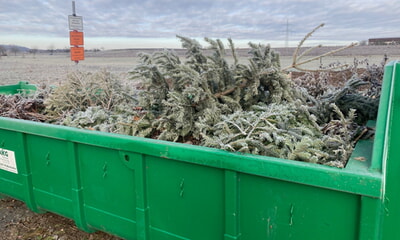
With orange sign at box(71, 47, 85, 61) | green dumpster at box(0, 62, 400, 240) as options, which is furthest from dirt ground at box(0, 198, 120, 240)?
orange sign at box(71, 47, 85, 61)

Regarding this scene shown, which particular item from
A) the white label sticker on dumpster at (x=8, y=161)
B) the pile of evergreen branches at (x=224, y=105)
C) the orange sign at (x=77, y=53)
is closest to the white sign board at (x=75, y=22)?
the orange sign at (x=77, y=53)

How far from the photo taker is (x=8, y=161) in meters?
2.90

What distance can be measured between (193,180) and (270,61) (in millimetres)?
1097

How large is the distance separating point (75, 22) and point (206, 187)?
30.7 feet

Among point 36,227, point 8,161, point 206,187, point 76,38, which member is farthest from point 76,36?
point 206,187

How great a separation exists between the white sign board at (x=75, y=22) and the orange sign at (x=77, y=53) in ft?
1.92

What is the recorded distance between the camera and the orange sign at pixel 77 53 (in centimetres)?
987

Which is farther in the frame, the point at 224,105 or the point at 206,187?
the point at 224,105

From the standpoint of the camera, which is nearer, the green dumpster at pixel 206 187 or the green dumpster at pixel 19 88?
the green dumpster at pixel 206 187

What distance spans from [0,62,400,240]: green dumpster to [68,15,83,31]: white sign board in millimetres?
7769

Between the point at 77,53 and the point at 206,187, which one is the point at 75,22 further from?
the point at 206,187

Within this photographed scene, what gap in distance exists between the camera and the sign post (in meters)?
9.69

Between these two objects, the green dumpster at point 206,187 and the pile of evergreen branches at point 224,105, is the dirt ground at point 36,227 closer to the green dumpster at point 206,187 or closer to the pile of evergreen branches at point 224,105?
the green dumpster at point 206,187

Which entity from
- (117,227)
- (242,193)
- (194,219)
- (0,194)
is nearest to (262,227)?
(242,193)
